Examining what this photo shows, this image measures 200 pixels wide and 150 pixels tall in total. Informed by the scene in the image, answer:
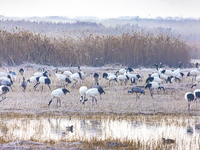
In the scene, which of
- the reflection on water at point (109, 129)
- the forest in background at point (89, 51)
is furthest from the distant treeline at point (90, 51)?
the reflection on water at point (109, 129)

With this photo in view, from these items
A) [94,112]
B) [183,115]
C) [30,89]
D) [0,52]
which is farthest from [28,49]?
[183,115]

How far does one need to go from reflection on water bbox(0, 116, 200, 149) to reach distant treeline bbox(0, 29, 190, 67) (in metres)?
10.3

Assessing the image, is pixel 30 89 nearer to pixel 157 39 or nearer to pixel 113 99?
pixel 113 99

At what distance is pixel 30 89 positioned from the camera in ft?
40.4

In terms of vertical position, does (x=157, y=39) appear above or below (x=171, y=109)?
above

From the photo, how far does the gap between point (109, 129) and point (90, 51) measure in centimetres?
1175

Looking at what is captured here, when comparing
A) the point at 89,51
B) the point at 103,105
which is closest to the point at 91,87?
the point at 103,105

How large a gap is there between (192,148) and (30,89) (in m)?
7.56

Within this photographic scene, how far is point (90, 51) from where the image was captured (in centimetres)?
1889

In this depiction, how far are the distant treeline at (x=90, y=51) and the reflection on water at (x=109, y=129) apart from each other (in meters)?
10.3

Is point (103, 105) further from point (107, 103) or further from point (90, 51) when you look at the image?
point (90, 51)

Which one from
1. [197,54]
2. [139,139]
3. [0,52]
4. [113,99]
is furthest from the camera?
[197,54]

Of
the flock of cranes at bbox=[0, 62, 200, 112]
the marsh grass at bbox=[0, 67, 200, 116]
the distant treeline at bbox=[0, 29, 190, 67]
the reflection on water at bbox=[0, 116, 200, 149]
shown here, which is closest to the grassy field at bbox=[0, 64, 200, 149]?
the marsh grass at bbox=[0, 67, 200, 116]

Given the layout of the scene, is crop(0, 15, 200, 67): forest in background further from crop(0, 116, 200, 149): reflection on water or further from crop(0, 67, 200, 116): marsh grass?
crop(0, 116, 200, 149): reflection on water
